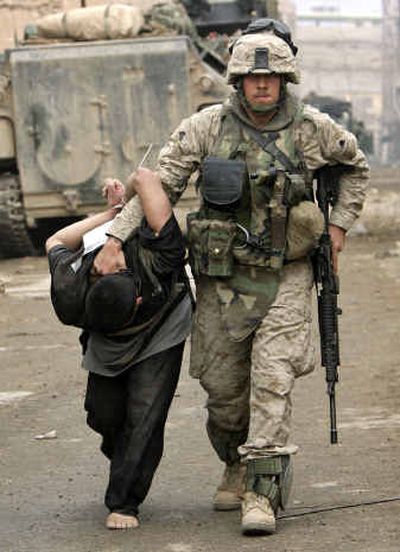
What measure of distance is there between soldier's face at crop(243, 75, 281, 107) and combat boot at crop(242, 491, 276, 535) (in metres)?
1.34

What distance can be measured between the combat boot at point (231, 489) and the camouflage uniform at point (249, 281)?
12 cm

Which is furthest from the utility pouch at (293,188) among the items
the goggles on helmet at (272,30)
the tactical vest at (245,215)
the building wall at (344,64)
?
the building wall at (344,64)

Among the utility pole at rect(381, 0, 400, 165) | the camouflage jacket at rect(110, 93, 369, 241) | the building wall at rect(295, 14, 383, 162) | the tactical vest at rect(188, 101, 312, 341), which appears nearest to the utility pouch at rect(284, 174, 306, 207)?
the tactical vest at rect(188, 101, 312, 341)

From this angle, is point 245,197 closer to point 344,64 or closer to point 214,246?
point 214,246

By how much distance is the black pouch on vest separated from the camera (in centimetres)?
601

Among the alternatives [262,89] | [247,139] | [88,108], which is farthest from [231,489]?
[88,108]

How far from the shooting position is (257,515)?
18.9ft

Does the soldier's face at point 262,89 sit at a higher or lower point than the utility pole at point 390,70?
higher

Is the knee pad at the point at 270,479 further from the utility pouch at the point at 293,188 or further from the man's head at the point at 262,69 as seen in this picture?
the man's head at the point at 262,69

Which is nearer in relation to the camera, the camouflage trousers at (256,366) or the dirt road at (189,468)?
the dirt road at (189,468)

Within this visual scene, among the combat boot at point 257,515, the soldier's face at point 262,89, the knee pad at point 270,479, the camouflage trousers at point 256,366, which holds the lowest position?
the combat boot at point 257,515

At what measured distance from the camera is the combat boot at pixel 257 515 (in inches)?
226

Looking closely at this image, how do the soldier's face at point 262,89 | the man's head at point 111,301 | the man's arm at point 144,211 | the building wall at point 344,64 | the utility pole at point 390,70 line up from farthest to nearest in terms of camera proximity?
the building wall at point 344,64 → the utility pole at point 390,70 → the soldier's face at point 262,89 → the man's arm at point 144,211 → the man's head at point 111,301

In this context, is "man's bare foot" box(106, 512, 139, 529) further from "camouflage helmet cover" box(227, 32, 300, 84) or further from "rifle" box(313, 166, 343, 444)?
"camouflage helmet cover" box(227, 32, 300, 84)
